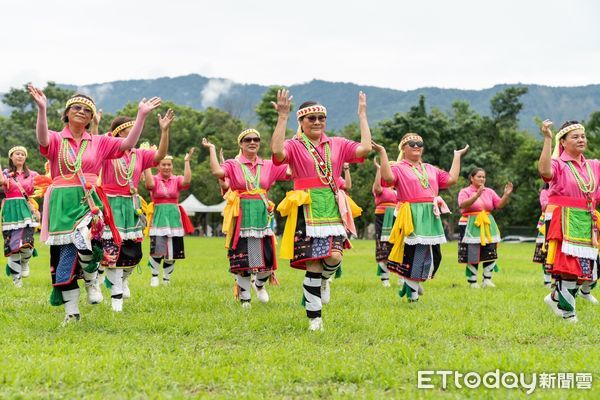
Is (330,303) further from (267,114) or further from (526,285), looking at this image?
(267,114)

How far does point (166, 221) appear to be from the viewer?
12.1m

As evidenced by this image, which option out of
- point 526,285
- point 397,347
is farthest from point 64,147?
point 526,285

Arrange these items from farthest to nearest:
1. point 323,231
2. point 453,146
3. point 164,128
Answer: point 453,146
point 164,128
point 323,231

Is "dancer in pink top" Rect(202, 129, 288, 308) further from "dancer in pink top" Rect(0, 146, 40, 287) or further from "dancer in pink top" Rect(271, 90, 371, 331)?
"dancer in pink top" Rect(0, 146, 40, 287)

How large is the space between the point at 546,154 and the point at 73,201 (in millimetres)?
5304

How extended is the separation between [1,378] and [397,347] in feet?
11.1

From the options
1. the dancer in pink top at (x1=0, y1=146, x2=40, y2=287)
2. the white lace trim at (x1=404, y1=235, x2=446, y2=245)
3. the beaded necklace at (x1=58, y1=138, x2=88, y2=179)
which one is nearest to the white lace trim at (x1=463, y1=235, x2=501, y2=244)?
the white lace trim at (x1=404, y1=235, x2=446, y2=245)

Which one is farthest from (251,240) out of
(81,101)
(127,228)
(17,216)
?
(17,216)

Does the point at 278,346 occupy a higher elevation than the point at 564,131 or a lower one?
lower

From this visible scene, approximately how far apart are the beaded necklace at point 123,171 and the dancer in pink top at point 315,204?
2797 millimetres

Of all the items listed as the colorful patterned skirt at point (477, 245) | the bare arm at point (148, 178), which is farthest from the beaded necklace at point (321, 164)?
the colorful patterned skirt at point (477, 245)

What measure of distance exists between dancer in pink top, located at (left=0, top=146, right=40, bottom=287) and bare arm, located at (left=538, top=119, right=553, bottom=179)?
8847 mm

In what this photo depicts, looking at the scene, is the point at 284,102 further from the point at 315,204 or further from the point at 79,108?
the point at 79,108

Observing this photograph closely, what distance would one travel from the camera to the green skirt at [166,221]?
39.5 feet
